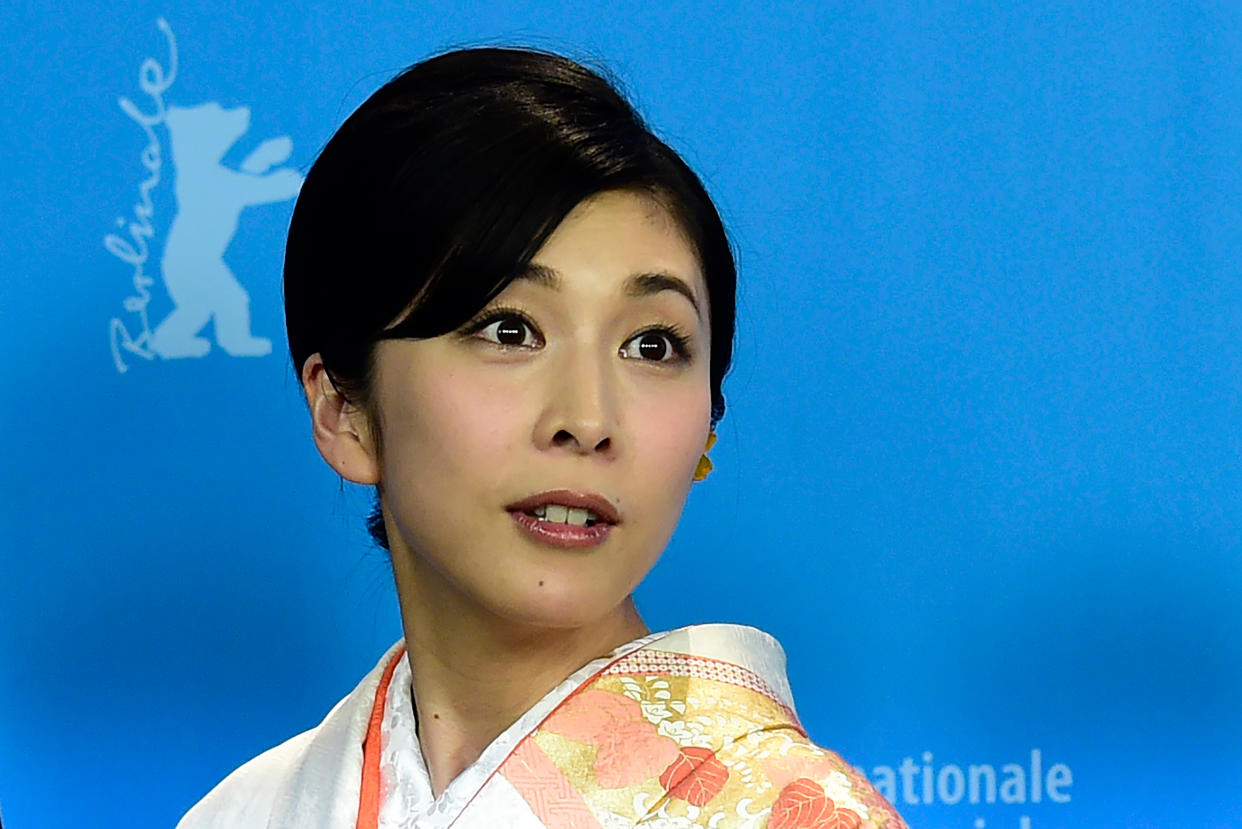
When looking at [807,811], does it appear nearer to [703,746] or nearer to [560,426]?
[703,746]

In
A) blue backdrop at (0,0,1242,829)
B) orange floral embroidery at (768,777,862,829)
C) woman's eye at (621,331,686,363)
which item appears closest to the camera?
orange floral embroidery at (768,777,862,829)

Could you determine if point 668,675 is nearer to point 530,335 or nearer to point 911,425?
point 530,335

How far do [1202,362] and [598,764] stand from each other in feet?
3.14

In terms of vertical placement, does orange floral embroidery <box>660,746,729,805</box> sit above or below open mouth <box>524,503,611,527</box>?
below

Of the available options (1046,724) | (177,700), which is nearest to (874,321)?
(1046,724)

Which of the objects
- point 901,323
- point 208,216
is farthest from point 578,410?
point 208,216

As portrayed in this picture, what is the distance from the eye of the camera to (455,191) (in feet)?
3.78

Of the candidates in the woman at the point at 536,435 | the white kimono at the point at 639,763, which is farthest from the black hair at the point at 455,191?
the white kimono at the point at 639,763

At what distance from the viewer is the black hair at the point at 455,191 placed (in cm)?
115

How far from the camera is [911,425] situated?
1.81m

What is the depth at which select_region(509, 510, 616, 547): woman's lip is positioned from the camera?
1137 millimetres

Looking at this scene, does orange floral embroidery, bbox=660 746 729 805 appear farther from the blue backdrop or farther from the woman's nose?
the blue backdrop

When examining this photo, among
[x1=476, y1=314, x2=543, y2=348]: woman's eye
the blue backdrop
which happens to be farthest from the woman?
the blue backdrop

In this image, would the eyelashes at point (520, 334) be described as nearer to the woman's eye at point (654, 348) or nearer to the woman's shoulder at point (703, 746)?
the woman's eye at point (654, 348)
